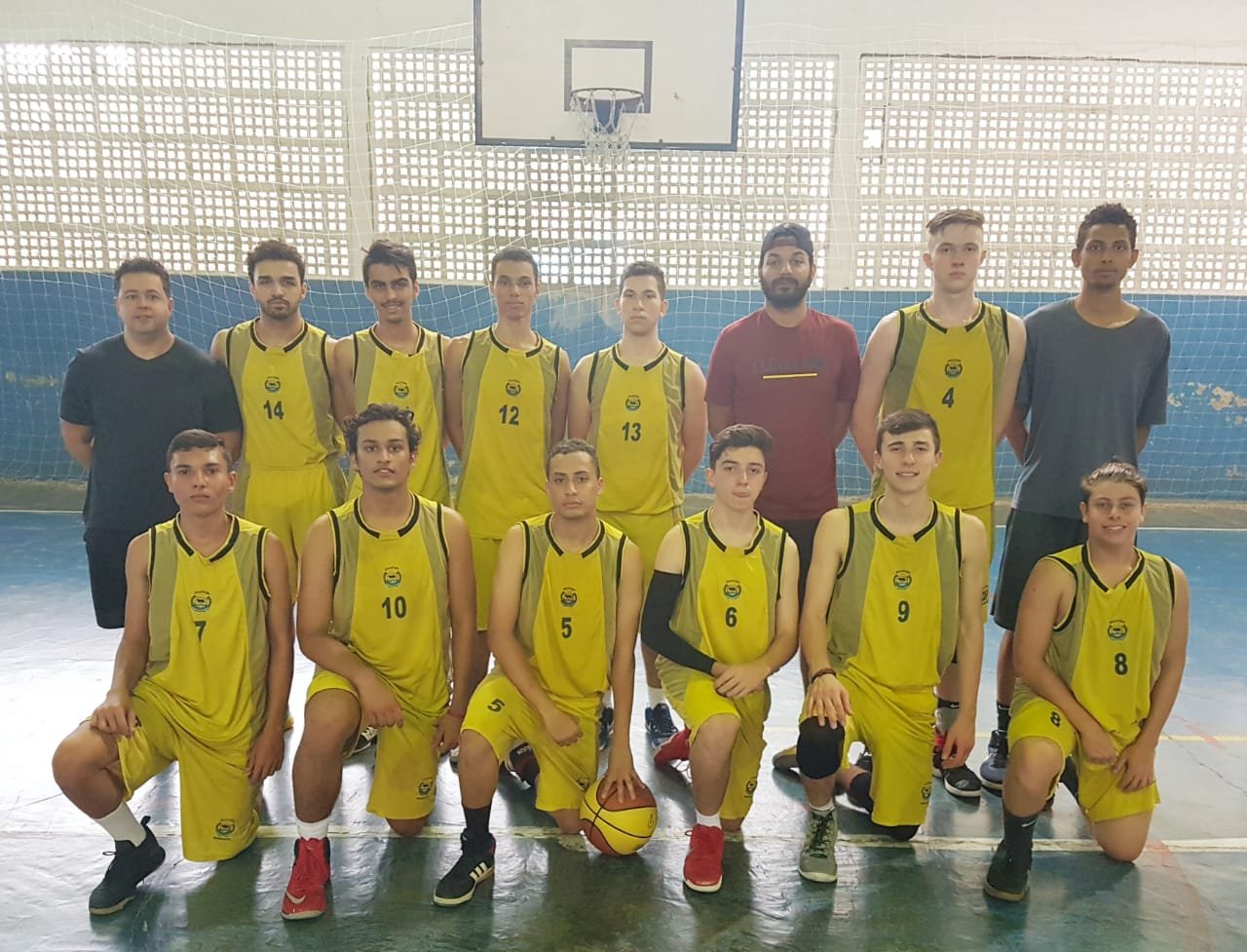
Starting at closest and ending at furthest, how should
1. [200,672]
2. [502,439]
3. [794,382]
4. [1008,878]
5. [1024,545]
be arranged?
[1008,878] < [200,672] < [1024,545] < [794,382] < [502,439]

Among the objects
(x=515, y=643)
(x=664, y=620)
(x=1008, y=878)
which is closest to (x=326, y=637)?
(x=515, y=643)

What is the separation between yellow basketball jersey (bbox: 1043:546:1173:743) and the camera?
2.74 m

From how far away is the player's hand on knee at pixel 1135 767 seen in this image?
266 cm

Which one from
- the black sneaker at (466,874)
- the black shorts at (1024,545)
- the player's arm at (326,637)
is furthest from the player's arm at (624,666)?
the black shorts at (1024,545)

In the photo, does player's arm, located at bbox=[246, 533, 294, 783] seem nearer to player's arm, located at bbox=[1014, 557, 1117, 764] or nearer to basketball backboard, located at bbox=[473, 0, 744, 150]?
player's arm, located at bbox=[1014, 557, 1117, 764]

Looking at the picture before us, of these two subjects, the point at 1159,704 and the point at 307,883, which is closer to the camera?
the point at 307,883

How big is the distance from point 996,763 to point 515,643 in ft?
6.21

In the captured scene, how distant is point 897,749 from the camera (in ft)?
8.95

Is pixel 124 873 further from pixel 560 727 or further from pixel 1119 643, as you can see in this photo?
pixel 1119 643

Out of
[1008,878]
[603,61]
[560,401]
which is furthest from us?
[603,61]

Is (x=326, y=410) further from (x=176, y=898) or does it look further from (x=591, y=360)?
(x=176, y=898)

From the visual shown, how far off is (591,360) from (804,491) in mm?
1011

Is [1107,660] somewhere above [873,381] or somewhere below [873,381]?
below

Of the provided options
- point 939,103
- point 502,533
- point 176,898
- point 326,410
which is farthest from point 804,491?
point 939,103
